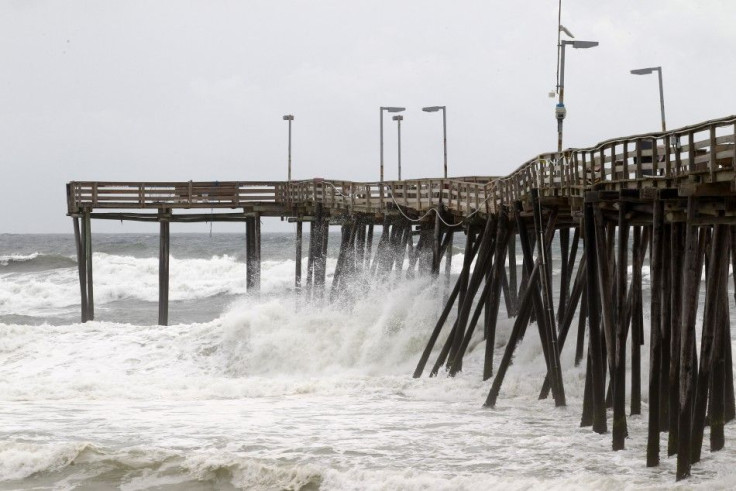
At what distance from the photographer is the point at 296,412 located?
66.6 feet

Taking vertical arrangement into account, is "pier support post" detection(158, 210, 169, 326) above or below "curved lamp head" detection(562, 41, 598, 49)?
below

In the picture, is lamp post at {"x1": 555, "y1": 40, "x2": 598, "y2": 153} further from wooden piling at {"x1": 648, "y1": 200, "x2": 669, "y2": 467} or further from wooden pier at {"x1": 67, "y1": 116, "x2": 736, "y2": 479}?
wooden piling at {"x1": 648, "y1": 200, "x2": 669, "y2": 467}

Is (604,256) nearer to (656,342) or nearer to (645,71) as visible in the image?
(656,342)

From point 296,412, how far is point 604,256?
692cm

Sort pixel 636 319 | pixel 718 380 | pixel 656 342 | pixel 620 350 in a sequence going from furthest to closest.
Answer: pixel 636 319 < pixel 620 350 < pixel 718 380 < pixel 656 342

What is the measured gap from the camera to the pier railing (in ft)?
47.8

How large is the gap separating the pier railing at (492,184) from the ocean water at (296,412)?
8.61ft

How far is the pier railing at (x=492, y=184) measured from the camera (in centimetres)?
1455

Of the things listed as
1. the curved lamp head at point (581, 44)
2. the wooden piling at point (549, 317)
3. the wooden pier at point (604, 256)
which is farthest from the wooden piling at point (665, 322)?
the curved lamp head at point (581, 44)

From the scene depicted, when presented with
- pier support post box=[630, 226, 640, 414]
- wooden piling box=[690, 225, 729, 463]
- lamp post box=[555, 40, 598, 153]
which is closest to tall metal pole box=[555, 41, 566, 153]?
lamp post box=[555, 40, 598, 153]

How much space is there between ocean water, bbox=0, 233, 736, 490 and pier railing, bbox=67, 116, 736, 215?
2.62m

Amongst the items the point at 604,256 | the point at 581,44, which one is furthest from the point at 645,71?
the point at 604,256

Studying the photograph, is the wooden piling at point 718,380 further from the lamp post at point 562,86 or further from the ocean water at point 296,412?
the lamp post at point 562,86

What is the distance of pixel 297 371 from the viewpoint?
27.9 m
